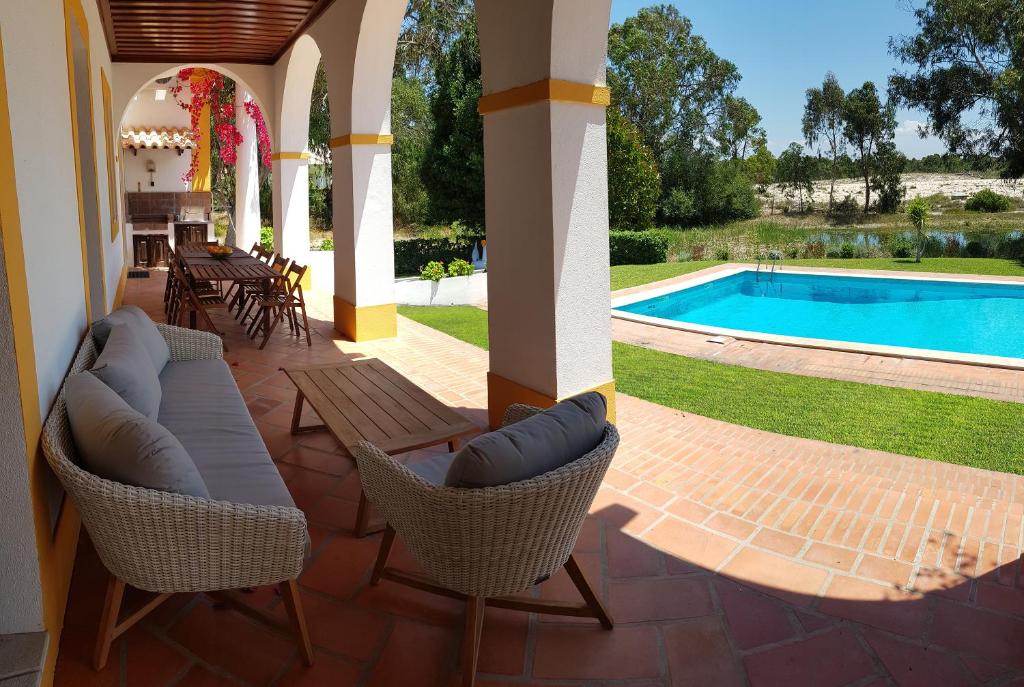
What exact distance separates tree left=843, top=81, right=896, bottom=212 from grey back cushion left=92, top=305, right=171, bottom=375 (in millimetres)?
31253

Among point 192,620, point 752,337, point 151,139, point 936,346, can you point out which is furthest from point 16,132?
point 151,139

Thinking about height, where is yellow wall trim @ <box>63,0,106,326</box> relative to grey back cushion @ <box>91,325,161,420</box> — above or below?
above

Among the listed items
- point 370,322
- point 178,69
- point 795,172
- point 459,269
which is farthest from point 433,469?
point 795,172

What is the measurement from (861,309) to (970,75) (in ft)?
49.3

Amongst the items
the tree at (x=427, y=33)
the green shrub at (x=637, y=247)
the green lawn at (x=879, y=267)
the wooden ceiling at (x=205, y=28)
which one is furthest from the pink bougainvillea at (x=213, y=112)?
the green shrub at (x=637, y=247)

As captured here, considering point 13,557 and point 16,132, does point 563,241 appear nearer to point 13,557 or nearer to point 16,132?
point 16,132

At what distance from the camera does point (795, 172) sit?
108 ft

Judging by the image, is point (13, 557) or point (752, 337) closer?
point (13, 557)

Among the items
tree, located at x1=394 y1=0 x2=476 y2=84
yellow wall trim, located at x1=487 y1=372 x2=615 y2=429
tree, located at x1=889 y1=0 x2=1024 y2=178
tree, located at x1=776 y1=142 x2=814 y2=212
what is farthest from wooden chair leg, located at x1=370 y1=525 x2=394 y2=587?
tree, located at x1=776 y1=142 x2=814 y2=212

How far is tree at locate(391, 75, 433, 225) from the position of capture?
20.6 meters

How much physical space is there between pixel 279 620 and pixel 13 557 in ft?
2.92

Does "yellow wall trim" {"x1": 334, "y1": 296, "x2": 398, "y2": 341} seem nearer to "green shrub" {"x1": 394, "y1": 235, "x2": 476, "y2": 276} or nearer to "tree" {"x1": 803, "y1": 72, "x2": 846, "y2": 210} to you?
"green shrub" {"x1": 394, "y1": 235, "x2": 476, "y2": 276}

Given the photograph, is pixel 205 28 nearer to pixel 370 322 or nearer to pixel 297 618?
pixel 370 322

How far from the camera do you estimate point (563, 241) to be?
440 centimetres
